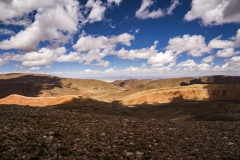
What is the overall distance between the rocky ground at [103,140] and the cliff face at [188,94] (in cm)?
11194

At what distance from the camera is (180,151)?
15.3 m

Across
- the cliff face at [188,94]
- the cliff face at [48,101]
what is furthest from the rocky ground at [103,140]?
the cliff face at [188,94]

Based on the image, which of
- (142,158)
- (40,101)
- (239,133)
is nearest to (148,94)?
(40,101)

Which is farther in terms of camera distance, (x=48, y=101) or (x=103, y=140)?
(x=48, y=101)

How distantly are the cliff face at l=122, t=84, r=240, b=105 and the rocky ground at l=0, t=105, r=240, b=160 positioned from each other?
11194 centimetres

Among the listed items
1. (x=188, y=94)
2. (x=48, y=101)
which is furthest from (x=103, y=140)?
(x=188, y=94)

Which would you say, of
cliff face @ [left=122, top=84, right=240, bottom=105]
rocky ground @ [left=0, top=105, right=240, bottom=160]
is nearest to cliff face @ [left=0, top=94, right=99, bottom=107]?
cliff face @ [left=122, top=84, right=240, bottom=105]

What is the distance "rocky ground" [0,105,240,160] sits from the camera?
13540 mm

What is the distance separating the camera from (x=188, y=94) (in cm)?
14038

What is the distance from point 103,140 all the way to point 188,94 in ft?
433

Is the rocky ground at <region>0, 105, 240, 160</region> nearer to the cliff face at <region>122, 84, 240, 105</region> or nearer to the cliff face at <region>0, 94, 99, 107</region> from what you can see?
the cliff face at <region>0, 94, 99, 107</region>

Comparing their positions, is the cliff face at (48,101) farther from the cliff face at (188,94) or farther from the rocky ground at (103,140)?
the rocky ground at (103,140)

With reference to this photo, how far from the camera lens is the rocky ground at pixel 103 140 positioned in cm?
1354

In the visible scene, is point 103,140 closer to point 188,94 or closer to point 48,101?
point 48,101
